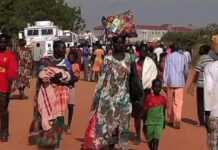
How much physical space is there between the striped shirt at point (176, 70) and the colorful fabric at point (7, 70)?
139 inches

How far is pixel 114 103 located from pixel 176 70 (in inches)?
166

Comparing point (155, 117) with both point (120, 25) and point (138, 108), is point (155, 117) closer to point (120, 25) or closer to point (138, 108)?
point (138, 108)

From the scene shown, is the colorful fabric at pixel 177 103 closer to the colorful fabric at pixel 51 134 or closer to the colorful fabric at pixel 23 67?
the colorful fabric at pixel 51 134

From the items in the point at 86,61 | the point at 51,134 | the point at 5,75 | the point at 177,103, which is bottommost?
the point at 51,134

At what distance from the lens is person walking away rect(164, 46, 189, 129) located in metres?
12.3

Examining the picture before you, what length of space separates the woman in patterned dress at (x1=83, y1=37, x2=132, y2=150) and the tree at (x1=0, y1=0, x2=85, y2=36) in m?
44.9

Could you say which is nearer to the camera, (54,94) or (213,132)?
(213,132)

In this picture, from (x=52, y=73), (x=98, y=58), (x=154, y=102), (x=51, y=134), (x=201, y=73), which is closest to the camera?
(x=52, y=73)

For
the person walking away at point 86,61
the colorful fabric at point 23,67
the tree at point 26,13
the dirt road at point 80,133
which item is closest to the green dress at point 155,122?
the dirt road at point 80,133

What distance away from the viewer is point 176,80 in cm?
1236

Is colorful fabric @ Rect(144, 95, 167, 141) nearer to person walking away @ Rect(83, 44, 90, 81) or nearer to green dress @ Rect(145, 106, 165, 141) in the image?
green dress @ Rect(145, 106, 165, 141)

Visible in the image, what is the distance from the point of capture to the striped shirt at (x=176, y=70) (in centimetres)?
1236

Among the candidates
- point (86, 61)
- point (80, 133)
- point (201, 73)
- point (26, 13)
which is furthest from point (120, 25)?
point (26, 13)

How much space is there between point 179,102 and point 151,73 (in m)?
2.27
